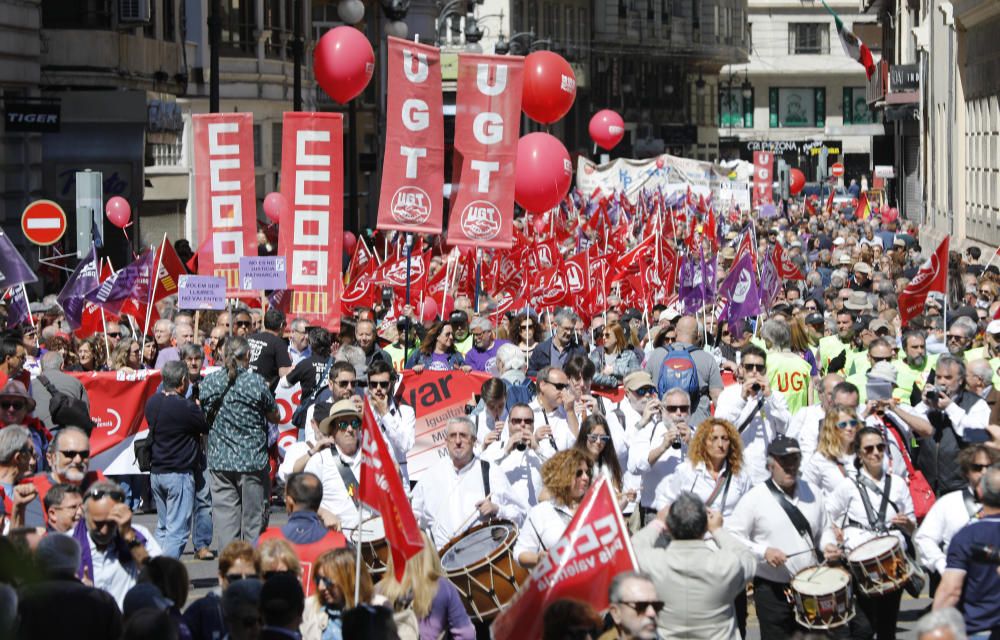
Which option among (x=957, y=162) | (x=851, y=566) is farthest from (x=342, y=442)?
(x=957, y=162)

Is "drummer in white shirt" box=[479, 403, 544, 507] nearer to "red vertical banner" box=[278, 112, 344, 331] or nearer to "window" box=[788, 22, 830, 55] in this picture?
"red vertical banner" box=[278, 112, 344, 331]

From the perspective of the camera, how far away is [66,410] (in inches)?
512

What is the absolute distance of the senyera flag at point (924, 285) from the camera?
57.3ft

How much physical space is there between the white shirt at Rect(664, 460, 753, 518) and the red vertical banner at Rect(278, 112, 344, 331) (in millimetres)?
8217

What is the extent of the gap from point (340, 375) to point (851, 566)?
366cm

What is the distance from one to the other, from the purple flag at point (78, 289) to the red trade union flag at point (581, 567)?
1112 cm

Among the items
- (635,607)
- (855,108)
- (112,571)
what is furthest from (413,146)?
(855,108)

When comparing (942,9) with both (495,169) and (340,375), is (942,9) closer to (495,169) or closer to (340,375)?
(495,169)

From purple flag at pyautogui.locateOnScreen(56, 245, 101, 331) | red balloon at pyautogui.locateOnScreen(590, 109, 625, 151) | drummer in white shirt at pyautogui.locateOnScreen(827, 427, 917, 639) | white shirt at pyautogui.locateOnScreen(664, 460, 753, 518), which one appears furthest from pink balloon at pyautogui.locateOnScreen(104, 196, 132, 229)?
drummer in white shirt at pyautogui.locateOnScreen(827, 427, 917, 639)

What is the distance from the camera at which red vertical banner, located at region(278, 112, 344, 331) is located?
18.0 metres

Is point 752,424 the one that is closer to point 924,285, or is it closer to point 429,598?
point 429,598

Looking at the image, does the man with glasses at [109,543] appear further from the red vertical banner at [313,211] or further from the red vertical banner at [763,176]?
the red vertical banner at [763,176]

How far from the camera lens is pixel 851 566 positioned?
9.45 m

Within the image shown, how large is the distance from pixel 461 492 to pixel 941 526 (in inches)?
94.4
